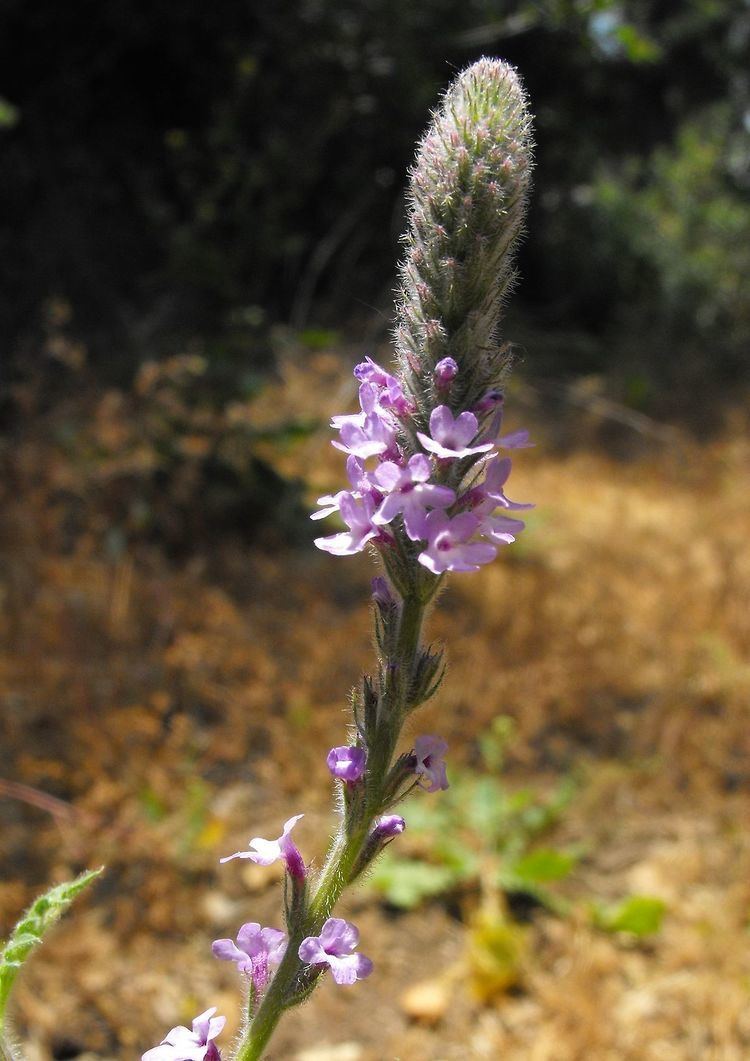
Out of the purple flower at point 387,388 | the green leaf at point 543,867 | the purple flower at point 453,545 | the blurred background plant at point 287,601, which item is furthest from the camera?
the green leaf at point 543,867

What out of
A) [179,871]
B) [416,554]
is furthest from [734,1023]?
[416,554]

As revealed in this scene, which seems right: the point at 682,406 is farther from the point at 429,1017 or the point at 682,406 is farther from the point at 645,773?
the point at 429,1017

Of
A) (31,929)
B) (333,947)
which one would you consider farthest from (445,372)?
(31,929)

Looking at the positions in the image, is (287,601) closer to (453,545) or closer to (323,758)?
(323,758)

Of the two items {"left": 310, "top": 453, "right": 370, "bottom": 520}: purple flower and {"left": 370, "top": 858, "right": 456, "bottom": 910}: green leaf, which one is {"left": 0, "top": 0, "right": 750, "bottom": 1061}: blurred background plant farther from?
{"left": 310, "top": 453, "right": 370, "bottom": 520}: purple flower

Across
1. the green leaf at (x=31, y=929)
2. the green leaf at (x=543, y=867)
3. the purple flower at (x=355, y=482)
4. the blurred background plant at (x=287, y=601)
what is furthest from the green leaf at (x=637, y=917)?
the purple flower at (x=355, y=482)

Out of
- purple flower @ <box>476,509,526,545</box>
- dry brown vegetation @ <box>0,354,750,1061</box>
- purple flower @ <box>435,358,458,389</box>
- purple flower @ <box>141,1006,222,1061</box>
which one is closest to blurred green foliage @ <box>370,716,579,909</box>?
dry brown vegetation @ <box>0,354,750,1061</box>

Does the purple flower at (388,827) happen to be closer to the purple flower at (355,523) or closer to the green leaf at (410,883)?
A: the purple flower at (355,523)
